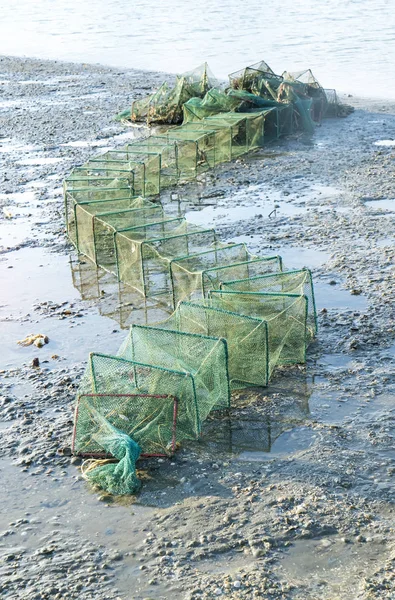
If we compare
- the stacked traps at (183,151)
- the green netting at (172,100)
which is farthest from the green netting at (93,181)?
the green netting at (172,100)

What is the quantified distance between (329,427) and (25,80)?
26356 millimetres

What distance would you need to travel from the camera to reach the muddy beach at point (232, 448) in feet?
19.3

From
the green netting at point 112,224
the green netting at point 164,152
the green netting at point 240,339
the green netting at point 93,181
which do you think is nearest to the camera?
the green netting at point 240,339

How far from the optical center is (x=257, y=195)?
1509 centimetres

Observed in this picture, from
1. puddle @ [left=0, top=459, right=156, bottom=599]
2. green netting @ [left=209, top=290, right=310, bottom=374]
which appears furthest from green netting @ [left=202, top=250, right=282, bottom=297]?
puddle @ [left=0, top=459, right=156, bottom=599]

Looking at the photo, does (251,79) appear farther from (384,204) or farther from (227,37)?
(227,37)

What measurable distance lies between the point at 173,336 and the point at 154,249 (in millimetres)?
2878

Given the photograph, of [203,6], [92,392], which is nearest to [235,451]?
[92,392]

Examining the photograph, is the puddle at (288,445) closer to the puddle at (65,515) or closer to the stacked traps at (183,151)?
the puddle at (65,515)

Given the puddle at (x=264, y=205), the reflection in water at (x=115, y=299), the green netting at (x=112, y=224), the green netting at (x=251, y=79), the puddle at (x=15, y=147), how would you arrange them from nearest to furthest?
the reflection in water at (x=115, y=299), the green netting at (x=112, y=224), the puddle at (x=264, y=205), the puddle at (x=15, y=147), the green netting at (x=251, y=79)

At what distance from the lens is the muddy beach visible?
5.87 meters

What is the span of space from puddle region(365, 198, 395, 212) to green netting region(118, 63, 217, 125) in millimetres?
7964

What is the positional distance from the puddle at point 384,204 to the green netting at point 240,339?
6.38 meters

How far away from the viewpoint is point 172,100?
21047 mm
